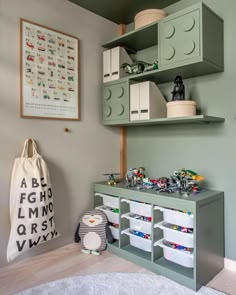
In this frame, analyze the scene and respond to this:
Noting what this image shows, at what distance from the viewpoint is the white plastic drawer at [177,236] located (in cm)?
167

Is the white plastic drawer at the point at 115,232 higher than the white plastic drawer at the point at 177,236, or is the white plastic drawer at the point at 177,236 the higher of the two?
the white plastic drawer at the point at 177,236

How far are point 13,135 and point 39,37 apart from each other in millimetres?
803

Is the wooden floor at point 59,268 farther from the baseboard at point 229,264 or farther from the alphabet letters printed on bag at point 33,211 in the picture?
the alphabet letters printed on bag at point 33,211

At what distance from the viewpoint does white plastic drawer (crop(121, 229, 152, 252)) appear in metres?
1.94

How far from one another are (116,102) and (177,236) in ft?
4.02

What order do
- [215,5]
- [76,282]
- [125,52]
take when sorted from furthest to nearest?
[125,52] → [215,5] → [76,282]

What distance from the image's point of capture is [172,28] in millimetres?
1803

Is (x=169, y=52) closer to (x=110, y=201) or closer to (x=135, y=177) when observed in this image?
(x=135, y=177)

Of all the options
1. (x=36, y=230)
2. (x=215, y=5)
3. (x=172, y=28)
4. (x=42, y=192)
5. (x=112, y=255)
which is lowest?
(x=112, y=255)

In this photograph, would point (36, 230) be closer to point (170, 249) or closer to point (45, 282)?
point (45, 282)

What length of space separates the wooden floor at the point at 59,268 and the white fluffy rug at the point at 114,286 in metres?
0.09

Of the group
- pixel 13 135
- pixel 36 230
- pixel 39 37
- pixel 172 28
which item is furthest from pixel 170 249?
pixel 39 37

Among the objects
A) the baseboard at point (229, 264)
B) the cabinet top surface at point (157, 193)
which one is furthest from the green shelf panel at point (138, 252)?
the baseboard at point (229, 264)

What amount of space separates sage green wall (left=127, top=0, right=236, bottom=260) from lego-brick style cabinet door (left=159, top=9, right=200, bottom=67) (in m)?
0.33
